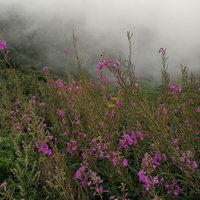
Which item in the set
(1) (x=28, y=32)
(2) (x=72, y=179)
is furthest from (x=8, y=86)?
(1) (x=28, y=32)

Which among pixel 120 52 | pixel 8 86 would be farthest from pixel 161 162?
pixel 120 52

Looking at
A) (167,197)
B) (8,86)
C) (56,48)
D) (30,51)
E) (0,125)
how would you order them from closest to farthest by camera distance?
(167,197)
(0,125)
(8,86)
(30,51)
(56,48)

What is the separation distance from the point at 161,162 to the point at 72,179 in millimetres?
846

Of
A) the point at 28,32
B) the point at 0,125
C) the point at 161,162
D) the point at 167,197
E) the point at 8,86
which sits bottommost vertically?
the point at 167,197

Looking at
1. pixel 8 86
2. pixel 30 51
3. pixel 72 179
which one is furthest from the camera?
pixel 30 51

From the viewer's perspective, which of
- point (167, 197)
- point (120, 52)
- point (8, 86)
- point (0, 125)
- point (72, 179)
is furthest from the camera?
point (120, 52)

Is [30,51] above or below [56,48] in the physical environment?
below

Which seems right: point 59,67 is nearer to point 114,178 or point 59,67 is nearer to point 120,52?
Result: point 120,52

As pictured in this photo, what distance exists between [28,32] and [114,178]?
13.4 metres

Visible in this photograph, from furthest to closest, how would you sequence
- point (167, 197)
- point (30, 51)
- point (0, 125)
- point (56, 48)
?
point (56, 48)
point (30, 51)
point (0, 125)
point (167, 197)

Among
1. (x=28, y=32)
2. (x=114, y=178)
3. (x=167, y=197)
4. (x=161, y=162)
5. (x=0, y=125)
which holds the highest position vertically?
(x=28, y=32)

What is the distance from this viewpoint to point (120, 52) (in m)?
13.2

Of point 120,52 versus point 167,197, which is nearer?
point 167,197

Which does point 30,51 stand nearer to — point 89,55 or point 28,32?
point 28,32
